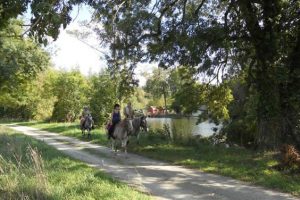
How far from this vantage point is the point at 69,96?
5688 centimetres

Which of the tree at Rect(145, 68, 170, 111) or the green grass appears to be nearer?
the green grass

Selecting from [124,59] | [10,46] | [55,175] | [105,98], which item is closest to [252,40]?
[124,59]

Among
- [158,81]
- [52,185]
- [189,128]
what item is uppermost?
[158,81]

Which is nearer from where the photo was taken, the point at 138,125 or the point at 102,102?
the point at 138,125

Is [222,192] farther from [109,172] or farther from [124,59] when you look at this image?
[124,59]

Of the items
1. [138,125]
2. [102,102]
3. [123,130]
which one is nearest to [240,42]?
[123,130]

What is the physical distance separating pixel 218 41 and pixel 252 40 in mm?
1364

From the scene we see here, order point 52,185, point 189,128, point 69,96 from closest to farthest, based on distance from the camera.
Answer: point 52,185 < point 189,128 < point 69,96

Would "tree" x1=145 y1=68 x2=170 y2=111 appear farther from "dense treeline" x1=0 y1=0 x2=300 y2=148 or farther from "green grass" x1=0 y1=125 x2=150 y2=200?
"green grass" x1=0 y1=125 x2=150 y2=200

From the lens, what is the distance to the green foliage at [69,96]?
184 ft

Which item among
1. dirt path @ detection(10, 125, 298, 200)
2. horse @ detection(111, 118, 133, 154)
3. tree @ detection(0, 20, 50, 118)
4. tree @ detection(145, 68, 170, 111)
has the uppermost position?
tree @ detection(0, 20, 50, 118)

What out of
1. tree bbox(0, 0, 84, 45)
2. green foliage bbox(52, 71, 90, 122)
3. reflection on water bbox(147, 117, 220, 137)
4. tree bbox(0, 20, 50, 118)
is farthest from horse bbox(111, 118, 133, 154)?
green foliage bbox(52, 71, 90, 122)

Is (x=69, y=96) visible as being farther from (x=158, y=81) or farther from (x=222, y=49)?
(x=222, y=49)

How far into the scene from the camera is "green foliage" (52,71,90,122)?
2202 inches
